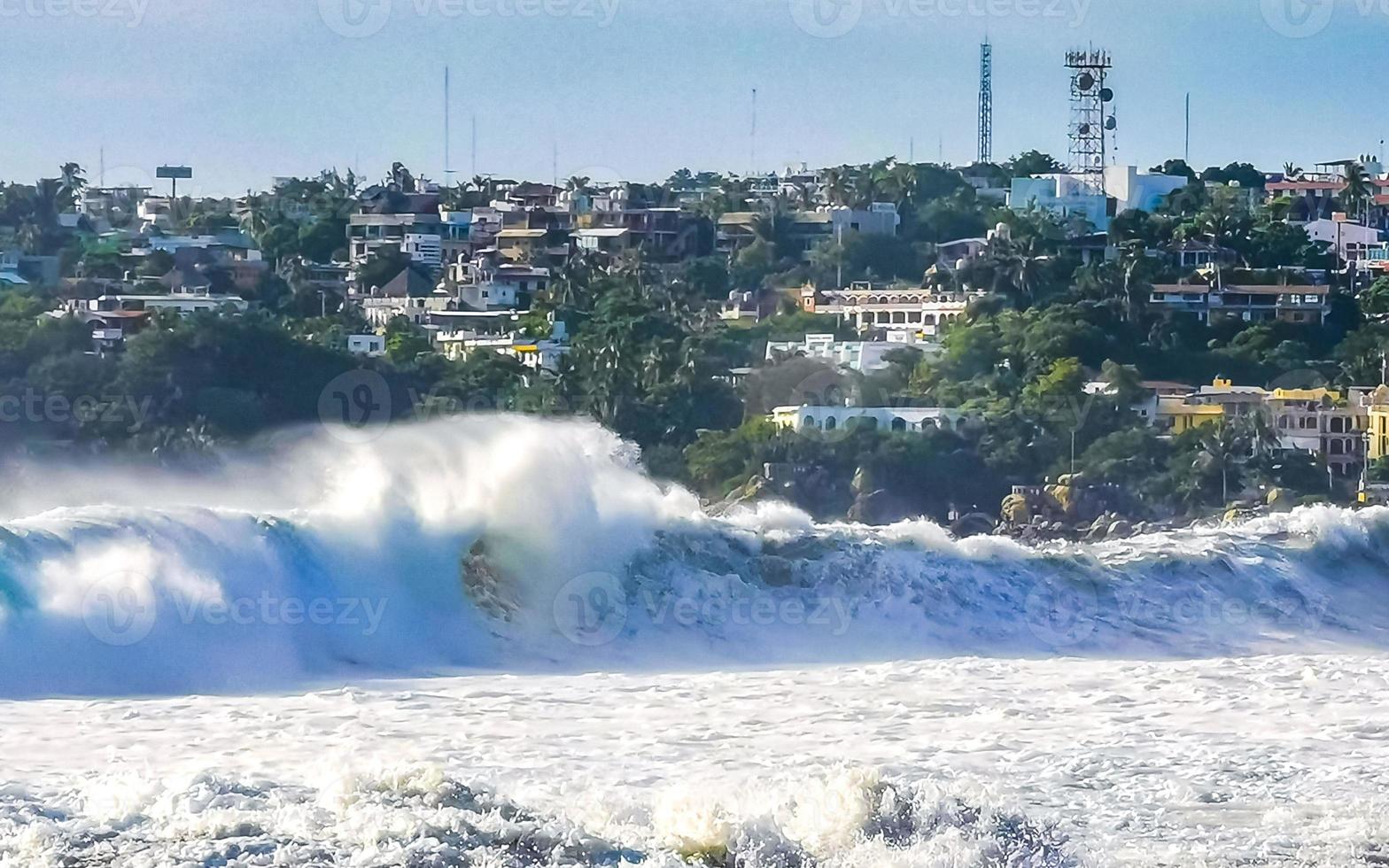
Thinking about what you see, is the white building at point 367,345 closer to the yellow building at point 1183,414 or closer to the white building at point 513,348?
the white building at point 513,348

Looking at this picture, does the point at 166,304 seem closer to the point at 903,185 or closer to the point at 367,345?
the point at 367,345

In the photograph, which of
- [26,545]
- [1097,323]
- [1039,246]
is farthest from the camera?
[1039,246]

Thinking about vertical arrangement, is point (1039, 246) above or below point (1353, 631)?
above

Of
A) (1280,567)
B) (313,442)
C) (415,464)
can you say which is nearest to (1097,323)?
(313,442)

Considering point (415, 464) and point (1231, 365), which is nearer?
point (415, 464)

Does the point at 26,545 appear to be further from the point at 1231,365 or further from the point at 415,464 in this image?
the point at 1231,365

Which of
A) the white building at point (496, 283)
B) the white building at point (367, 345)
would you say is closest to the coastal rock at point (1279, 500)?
the white building at point (367, 345)
